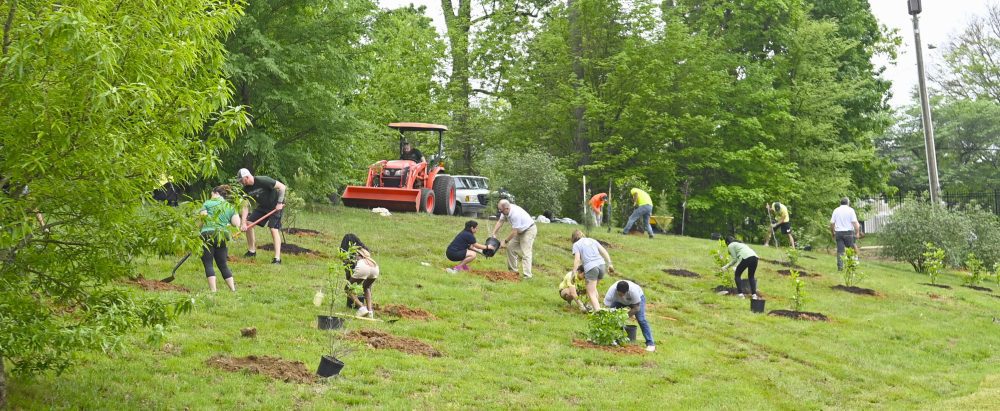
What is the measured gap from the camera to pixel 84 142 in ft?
22.0

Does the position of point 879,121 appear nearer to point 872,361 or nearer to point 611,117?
point 611,117

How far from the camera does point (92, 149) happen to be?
6734mm

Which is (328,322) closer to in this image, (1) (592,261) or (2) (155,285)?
(2) (155,285)

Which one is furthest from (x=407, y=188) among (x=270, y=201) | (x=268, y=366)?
(x=268, y=366)

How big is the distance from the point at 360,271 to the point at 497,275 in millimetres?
5710

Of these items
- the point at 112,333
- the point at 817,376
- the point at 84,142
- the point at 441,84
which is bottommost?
the point at 817,376

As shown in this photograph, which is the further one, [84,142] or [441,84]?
[441,84]

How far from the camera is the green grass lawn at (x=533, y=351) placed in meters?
9.30

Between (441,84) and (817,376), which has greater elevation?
(441,84)

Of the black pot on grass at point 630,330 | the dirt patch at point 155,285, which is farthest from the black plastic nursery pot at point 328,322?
the black pot on grass at point 630,330

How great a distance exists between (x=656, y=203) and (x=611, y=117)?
459 cm

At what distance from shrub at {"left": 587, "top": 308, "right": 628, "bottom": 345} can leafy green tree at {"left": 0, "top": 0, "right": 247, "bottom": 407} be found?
6639mm

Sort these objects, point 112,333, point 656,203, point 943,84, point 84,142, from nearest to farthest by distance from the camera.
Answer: point 84,142 < point 112,333 < point 656,203 < point 943,84

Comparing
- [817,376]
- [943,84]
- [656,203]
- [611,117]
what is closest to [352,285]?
[817,376]
